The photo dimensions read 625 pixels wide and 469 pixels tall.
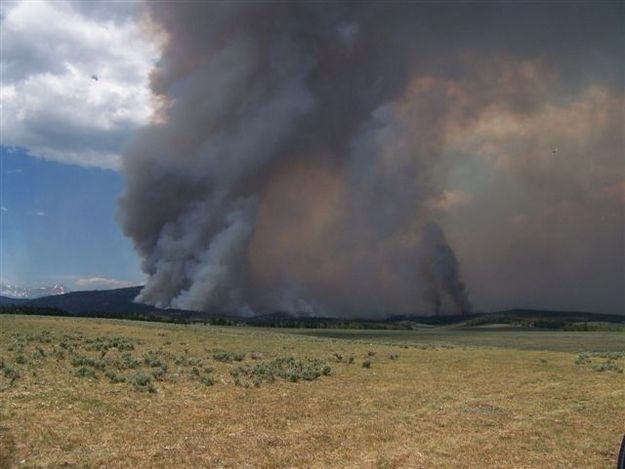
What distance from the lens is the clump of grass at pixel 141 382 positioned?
23.5 m

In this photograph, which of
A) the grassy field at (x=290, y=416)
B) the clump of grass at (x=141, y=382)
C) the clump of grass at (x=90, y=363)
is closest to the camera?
the grassy field at (x=290, y=416)

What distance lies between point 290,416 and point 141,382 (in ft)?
26.3

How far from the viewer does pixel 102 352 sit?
37.6m

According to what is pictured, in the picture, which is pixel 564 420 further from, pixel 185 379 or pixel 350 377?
pixel 185 379

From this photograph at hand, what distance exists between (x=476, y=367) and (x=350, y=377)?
12472mm

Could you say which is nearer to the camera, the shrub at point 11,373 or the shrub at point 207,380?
the shrub at point 11,373

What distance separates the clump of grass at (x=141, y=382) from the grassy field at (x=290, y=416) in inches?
3.2

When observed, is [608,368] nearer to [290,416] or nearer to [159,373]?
[290,416]

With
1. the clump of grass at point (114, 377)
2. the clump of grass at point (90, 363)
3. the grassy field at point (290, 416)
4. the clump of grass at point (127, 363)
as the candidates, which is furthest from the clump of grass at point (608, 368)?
the clump of grass at point (90, 363)

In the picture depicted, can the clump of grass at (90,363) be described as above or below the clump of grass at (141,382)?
above

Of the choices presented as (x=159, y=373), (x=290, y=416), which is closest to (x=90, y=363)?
(x=159, y=373)

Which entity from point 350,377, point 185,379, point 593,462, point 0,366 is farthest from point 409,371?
point 0,366

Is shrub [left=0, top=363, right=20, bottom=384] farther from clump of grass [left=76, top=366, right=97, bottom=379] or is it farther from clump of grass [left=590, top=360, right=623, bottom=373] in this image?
clump of grass [left=590, top=360, right=623, bottom=373]

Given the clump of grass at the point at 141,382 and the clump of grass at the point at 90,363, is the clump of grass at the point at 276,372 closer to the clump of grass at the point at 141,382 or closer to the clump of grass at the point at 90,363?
the clump of grass at the point at 141,382
